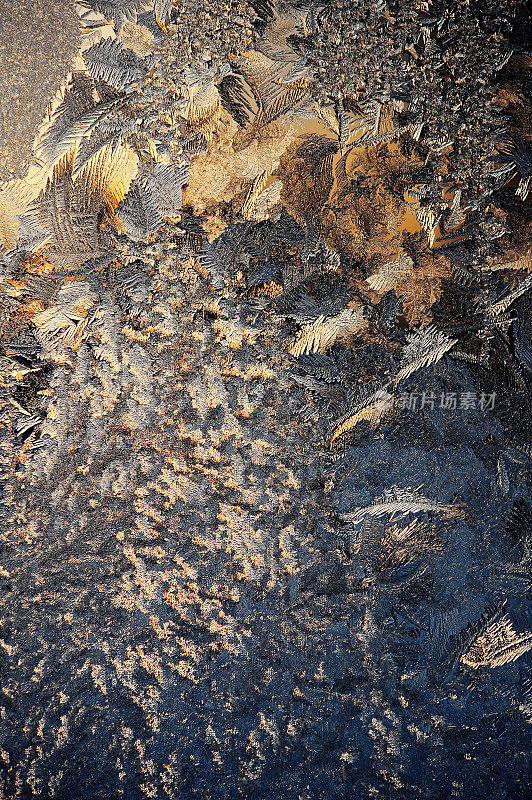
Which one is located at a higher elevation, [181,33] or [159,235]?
[181,33]

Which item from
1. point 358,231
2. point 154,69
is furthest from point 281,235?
point 154,69

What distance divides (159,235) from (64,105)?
15 centimetres

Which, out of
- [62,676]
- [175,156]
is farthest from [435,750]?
[175,156]

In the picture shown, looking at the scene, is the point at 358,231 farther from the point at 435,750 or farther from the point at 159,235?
the point at 435,750

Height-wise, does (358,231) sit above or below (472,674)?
above

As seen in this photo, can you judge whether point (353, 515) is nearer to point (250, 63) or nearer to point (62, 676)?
point (62, 676)

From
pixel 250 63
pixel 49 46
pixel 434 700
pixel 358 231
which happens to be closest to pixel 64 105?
pixel 49 46

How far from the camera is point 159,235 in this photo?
0.54 meters

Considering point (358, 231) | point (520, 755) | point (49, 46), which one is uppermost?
point (49, 46)

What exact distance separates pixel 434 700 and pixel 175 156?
616mm

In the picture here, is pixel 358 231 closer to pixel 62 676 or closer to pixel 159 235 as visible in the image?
pixel 159 235

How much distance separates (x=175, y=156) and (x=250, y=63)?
0.38ft

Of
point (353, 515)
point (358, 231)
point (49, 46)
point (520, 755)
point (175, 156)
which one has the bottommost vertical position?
point (520, 755)

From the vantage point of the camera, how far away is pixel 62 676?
21.7 inches
